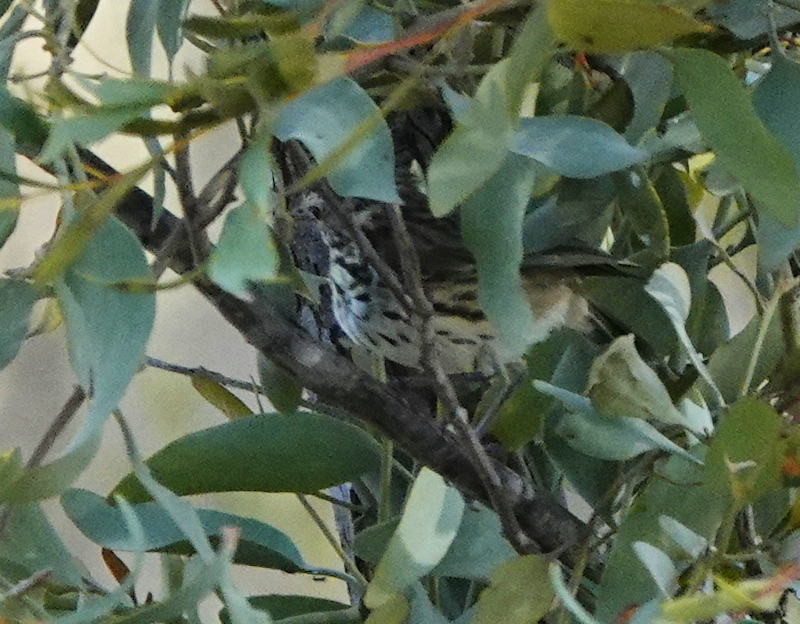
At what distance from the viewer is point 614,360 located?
0.28 metres

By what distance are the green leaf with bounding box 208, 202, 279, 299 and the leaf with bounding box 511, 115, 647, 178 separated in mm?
78

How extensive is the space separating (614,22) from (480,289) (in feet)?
0.24

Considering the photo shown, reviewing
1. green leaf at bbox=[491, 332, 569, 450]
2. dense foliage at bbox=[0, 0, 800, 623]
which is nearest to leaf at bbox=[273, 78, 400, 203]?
dense foliage at bbox=[0, 0, 800, 623]

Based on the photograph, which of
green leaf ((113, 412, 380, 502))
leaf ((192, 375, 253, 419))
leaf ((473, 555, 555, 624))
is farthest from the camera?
leaf ((192, 375, 253, 419))

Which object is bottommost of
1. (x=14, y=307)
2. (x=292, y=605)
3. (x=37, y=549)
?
(x=292, y=605)

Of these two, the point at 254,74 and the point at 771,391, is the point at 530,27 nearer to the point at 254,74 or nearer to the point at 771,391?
the point at 254,74

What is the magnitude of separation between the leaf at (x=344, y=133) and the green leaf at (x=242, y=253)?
2cm

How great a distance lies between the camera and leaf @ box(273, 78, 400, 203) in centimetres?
20

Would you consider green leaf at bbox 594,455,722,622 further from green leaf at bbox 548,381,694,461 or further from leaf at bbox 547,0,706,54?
leaf at bbox 547,0,706,54

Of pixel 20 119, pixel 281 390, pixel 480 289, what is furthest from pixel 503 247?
pixel 281 390

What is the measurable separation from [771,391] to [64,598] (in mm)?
256

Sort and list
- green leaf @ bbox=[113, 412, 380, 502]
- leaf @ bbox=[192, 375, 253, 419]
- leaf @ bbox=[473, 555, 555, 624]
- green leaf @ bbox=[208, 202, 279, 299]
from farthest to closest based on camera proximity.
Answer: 1. leaf @ bbox=[192, 375, 253, 419]
2. green leaf @ bbox=[113, 412, 380, 502]
3. leaf @ bbox=[473, 555, 555, 624]
4. green leaf @ bbox=[208, 202, 279, 299]

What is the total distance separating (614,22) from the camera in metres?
0.18

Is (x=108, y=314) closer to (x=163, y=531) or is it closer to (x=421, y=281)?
(x=163, y=531)
